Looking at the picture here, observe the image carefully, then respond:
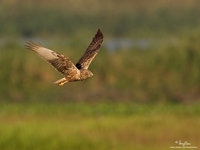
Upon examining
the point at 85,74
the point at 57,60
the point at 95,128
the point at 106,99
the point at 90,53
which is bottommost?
the point at 85,74

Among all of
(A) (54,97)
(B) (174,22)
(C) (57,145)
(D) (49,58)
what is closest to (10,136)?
(C) (57,145)

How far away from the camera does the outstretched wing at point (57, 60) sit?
461cm

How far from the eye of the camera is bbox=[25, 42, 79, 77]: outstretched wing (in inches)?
182

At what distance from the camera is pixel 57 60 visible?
475cm

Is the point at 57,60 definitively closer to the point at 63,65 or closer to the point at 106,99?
the point at 63,65

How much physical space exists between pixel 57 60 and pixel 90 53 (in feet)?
2.38

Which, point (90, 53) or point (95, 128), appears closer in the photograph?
point (90, 53)

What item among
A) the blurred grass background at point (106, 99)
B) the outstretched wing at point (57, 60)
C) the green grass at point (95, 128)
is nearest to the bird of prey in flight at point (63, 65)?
the outstretched wing at point (57, 60)

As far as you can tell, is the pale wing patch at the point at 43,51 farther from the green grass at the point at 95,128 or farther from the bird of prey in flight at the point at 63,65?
the green grass at the point at 95,128

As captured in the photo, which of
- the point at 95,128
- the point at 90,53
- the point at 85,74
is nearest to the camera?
the point at 85,74

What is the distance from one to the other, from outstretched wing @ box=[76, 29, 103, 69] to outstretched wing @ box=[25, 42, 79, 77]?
261 millimetres

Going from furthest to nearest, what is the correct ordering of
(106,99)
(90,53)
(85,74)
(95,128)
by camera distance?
(106,99) → (95,128) → (90,53) → (85,74)

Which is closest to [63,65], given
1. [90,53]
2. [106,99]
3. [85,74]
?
[85,74]

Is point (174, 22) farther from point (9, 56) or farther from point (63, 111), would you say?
point (63, 111)
